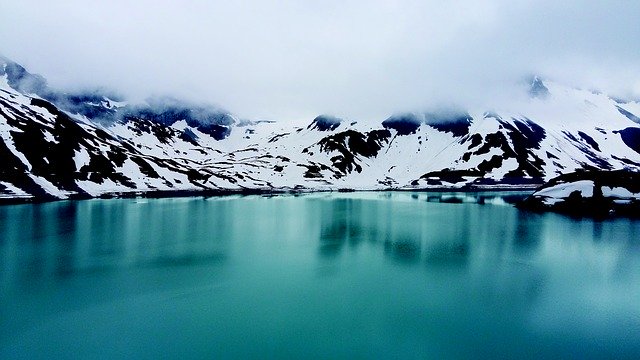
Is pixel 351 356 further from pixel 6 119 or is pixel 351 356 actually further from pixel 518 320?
pixel 6 119

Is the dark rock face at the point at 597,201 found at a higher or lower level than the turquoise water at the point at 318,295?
higher

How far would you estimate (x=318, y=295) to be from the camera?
24.2 meters

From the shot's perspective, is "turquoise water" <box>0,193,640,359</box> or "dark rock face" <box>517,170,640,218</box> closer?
"turquoise water" <box>0,193,640,359</box>

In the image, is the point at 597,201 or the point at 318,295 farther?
the point at 597,201

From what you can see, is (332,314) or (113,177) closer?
(332,314)

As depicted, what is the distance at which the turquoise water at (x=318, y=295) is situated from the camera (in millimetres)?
17250

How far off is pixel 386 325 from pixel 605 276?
19.4 meters

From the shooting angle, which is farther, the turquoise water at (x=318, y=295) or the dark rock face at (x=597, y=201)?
the dark rock face at (x=597, y=201)

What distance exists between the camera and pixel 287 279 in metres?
28.0

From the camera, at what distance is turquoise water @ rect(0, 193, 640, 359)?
17250 mm

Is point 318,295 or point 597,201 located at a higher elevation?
point 597,201

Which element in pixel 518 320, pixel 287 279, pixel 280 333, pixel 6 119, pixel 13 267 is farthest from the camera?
pixel 6 119

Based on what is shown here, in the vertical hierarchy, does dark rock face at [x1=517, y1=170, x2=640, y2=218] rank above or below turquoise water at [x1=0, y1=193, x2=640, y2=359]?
above

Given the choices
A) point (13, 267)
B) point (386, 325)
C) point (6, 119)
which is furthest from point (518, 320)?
point (6, 119)
